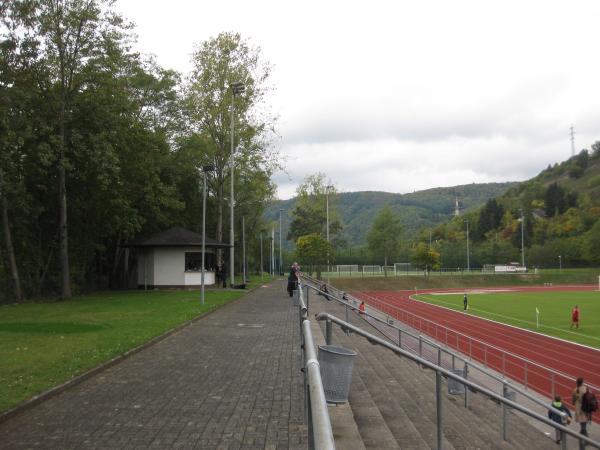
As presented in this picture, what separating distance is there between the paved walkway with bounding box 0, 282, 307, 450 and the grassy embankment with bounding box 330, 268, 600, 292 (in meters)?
52.0

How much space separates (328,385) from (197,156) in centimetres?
3483

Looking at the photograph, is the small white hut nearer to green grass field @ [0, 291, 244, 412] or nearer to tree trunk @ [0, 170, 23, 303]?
tree trunk @ [0, 170, 23, 303]

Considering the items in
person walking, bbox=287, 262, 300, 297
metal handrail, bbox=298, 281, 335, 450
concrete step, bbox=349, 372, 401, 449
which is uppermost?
metal handrail, bbox=298, 281, 335, 450

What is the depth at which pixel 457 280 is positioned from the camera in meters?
76.3

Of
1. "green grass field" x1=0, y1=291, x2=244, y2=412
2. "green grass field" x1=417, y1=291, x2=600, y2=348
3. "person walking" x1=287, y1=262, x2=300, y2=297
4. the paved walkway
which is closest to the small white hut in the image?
"green grass field" x1=0, y1=291, x2=244, y2=412

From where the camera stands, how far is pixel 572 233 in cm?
12275

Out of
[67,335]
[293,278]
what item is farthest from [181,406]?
[293,278]

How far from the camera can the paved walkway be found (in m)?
6.18

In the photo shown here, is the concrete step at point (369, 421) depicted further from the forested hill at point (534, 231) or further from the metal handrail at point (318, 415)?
the forested hill at point (534, 231)

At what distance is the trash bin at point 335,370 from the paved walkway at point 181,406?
0.67m

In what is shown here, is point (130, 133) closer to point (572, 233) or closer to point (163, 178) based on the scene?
point (163, 178)

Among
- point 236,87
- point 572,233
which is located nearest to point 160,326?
point 236,87

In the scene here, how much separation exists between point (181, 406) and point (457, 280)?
239ft

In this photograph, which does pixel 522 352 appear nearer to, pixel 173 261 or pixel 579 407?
pixel 579 407
